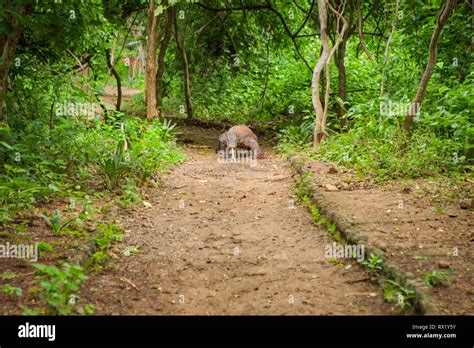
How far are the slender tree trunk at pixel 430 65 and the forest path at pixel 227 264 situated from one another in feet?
7.32

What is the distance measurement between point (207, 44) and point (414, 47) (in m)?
9.62

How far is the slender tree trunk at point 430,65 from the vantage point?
6.90 metres

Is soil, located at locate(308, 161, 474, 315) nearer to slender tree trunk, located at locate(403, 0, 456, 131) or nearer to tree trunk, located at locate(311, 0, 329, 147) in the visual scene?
slender tree trunk, located at locate(403, 0, 456, 131)

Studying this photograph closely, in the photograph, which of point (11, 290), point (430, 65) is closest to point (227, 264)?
point (11, 290)

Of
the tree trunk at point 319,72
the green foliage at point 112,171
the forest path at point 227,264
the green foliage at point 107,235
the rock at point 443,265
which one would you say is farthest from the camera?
the tree trunk at point 319,72

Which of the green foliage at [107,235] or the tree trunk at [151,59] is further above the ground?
the tree trunk at [151,59]

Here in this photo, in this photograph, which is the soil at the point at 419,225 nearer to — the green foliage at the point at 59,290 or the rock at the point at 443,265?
the rock at the point at 443,265

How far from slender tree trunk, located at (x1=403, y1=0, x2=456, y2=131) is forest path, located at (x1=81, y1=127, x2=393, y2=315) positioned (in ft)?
7.32

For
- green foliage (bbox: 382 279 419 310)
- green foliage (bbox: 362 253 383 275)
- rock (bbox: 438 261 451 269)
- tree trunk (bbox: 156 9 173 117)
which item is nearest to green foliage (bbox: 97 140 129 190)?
green foliage (bbox: 362 253 383 275)

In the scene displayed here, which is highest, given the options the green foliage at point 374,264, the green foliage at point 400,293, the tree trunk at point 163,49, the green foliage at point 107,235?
the tree trunk at point 163,49

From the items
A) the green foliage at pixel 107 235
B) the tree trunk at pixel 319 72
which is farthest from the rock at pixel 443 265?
the tree trunk at pixel 319 72

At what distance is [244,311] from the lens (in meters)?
3.56
